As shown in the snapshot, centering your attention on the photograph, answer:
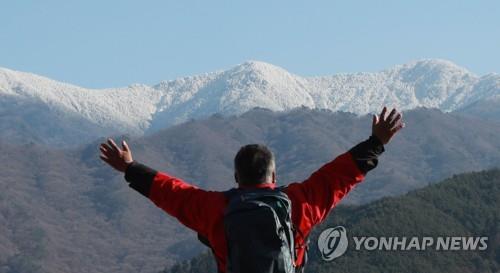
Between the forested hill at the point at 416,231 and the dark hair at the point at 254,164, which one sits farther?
the forested hill at the point at 416,231

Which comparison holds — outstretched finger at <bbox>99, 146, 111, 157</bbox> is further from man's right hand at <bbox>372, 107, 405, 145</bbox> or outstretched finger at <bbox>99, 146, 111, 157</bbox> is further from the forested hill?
the forested hill

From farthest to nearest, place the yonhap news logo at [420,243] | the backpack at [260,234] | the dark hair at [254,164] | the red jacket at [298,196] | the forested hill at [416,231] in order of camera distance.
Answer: the yonhap news logo at [420,243] < the forested hill at [416,231] < the red jacket at [298,196] < the dark hair at [254,164] < the backpack at [260,234]

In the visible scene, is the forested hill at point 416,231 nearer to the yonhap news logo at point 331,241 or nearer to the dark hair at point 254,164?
the yonhap news logo at point 331,241

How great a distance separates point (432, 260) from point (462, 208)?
87.9 feet

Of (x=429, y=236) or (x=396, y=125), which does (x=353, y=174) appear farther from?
(x=429, y=236)

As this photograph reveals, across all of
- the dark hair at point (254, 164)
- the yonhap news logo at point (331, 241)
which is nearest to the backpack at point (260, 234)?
the dark hair at point (254, 164)

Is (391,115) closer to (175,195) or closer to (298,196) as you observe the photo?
(298,196)

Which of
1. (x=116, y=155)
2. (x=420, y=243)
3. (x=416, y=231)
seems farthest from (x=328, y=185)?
(x=420, y=243)

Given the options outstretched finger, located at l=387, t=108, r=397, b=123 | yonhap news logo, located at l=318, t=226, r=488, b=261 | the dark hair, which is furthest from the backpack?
yonhap news logo, located at l=318, t=226, r=488, b=261

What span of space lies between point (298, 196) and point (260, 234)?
64 centimetres

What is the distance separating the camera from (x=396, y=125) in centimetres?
868

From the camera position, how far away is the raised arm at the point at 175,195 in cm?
835

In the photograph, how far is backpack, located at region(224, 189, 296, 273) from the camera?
776 centimetres

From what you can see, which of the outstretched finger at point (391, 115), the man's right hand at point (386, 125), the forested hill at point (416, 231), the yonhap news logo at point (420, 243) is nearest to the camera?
the man's right hand at point (386, 125)
